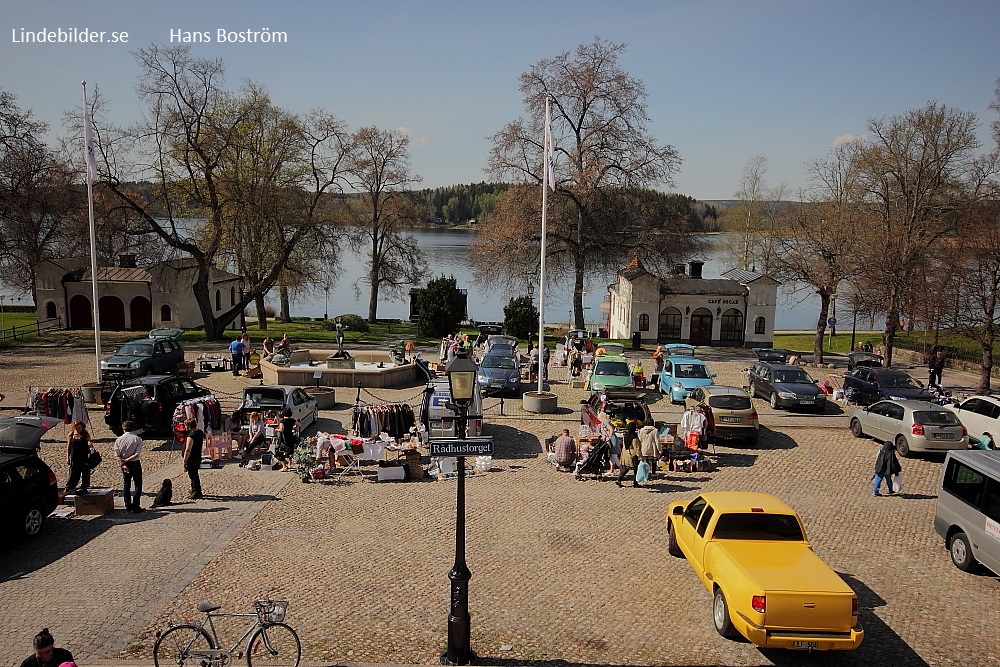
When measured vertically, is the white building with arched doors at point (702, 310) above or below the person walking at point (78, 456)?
above

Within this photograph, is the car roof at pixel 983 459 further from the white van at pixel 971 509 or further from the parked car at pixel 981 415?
the parked car at pixel 981 415

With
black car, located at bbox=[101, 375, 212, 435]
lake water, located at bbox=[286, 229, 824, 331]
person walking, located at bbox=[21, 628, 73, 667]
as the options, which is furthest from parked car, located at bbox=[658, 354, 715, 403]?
lake water, located at bbox=[286, 229, 824, 331]

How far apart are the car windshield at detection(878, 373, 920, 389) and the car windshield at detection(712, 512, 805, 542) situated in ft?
57.3

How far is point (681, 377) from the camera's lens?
26219 millimetres

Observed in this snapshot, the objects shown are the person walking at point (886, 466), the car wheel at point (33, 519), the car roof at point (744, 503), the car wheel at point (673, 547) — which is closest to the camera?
the car roof at point (744, 503)

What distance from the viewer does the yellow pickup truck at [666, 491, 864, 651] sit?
845cm

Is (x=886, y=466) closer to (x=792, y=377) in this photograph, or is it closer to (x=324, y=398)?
(x=792, y=377)

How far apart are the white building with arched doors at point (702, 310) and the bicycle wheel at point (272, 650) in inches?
1447

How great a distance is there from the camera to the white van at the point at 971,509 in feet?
36.4

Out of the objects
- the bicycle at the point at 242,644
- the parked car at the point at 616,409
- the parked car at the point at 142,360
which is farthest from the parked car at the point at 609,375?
the bicycle at the point at 242,644

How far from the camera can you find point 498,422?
2198 centimetres

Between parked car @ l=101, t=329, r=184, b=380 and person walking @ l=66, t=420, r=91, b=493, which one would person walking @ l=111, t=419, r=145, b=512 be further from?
parked car @ l=101, t=329, r=184, b=380

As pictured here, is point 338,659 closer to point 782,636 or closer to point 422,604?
point 422,604

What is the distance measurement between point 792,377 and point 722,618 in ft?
57.8
